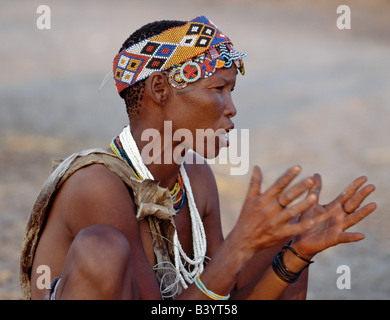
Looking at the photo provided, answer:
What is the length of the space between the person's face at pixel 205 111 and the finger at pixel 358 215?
0.78 meters

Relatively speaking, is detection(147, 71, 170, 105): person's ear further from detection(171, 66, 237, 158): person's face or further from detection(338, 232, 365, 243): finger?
detection(338, 232, 365, 243): finger

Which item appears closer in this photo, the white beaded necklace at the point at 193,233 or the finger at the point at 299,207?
the finger at the point at 299,207

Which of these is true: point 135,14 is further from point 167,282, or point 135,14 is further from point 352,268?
point 167,282

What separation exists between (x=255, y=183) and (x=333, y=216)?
0.60 m

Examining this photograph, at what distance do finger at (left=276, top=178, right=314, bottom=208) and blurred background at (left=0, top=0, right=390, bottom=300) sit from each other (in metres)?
2.79

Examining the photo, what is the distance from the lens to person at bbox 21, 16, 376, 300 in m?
2.82

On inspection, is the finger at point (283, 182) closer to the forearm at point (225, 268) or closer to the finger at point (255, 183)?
the finger at point (255, 183)

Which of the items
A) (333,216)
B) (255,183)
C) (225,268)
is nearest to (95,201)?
(225,268)

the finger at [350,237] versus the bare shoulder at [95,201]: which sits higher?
the bare shoulder at [95,201]

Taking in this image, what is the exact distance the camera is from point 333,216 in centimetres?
318

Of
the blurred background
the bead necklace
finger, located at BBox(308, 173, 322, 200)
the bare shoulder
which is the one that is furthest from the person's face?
the blurred background

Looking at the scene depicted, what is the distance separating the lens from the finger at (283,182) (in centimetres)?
266

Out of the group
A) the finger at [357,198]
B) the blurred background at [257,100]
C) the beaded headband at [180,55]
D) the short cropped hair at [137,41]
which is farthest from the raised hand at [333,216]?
the blurred background at [257,100]

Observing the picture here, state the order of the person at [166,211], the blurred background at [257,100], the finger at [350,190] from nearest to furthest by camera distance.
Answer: the person at [166,211], the finger at [350,190], the blurred background at [257,100]
